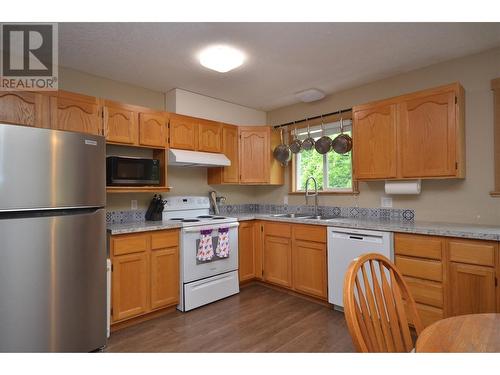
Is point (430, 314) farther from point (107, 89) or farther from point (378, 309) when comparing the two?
point (107, 89)

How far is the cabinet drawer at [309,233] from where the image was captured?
2.80 metres

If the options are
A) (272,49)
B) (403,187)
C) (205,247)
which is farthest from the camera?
(205,247)

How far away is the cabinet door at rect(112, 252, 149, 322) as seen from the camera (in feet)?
7.59

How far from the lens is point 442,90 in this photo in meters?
2.33

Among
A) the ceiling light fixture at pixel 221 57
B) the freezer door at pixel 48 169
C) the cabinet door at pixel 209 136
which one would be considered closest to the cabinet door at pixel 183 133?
the cabinet door at pixel 209 136

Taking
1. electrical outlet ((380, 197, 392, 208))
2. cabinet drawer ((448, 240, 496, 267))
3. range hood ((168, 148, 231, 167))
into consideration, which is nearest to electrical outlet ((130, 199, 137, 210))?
range hood ((168, 148, 231, 167))

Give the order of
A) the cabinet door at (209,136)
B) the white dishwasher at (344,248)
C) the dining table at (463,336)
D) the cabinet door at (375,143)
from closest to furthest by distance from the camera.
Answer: the dining table at (463,336) → the white dishwasher at (344,248) → the cabinet door at (375,143) → the cabinet door at (209,136)

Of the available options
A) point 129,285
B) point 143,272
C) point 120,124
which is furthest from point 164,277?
point 120,124

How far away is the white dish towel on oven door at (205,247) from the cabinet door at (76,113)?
1389 mm

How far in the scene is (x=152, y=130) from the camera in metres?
2.85

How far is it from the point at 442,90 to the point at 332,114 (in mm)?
1231

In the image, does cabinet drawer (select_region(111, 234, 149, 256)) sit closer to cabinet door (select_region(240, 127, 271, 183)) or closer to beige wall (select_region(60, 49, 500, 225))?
beige wall (select_region(60, 49, 500, 225))

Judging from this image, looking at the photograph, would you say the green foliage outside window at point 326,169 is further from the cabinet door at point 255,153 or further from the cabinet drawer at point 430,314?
the cabinet drawer at point 430,314

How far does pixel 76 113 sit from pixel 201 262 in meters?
1.80
